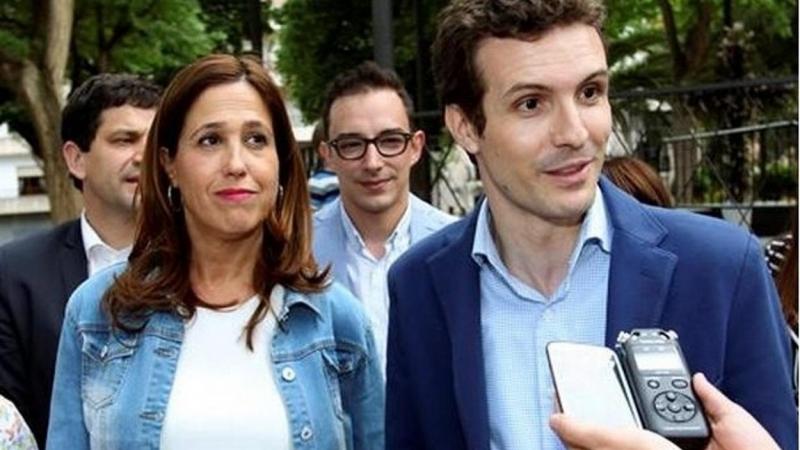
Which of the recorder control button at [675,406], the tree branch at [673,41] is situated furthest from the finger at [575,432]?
the tree branch at [673,41]

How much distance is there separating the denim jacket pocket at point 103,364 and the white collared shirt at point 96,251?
0.84 m

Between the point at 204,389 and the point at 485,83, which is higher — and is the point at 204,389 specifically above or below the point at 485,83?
below

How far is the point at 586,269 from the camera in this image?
2.31 m

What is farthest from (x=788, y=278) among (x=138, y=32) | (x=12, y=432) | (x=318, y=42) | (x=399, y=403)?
(x=138, y=32)

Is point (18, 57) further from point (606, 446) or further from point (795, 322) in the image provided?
point (606, 446)

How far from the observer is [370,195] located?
4.41 meters

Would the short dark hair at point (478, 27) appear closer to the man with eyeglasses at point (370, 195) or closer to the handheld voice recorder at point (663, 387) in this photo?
the handheld voice recorder at point (663, 387)

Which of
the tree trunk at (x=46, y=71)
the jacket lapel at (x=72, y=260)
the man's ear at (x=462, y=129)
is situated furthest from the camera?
the tree trunk at (x=46, y=71)

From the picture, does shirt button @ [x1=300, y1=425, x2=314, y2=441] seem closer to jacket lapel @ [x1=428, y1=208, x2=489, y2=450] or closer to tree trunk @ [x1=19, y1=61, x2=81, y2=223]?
jacket lapel @ [x1=428, y1=208, x2=489, y2=450]

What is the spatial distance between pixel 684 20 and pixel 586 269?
48.8ft

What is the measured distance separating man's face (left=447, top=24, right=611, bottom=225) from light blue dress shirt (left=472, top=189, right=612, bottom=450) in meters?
0.07

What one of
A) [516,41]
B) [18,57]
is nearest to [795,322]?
[516,41]

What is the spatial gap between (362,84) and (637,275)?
2.59 meters

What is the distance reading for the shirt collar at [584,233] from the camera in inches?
89.7
